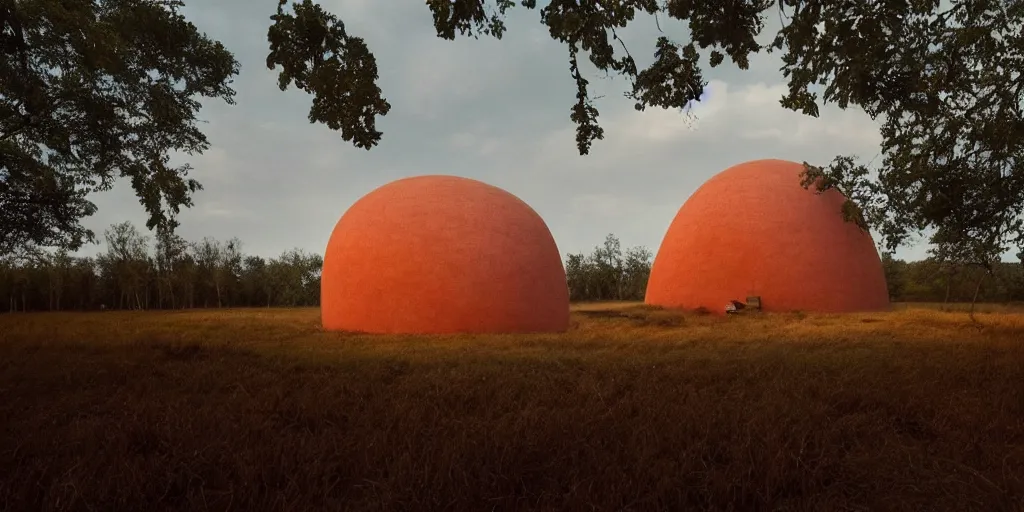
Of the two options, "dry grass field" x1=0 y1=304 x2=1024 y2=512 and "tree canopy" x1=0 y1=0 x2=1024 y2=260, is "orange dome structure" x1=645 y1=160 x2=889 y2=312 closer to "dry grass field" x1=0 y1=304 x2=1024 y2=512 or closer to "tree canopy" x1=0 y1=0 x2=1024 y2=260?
"tree canopy" x1=0 y1=0 x2=1024 y2=260

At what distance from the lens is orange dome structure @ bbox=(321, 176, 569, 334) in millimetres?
14164

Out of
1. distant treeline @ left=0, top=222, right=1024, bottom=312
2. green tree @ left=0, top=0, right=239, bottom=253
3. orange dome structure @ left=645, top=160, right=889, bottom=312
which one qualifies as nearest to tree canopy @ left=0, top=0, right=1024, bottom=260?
green tree @ left=0, top=0, right=239, bottom=253

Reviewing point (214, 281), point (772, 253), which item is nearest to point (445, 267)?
point (772, 253)

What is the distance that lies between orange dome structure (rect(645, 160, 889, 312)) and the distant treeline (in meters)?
6.94

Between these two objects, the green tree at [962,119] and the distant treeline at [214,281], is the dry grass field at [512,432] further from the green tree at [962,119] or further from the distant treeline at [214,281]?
the distant treeline at [214,281]

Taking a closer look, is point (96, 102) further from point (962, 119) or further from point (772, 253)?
point (772, 253)

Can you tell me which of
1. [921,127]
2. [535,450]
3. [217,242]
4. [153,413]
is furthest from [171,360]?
[217,242]

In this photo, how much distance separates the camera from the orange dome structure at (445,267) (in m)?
14.2

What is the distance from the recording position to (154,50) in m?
9.63

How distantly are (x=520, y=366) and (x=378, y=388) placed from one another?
2.34 meters

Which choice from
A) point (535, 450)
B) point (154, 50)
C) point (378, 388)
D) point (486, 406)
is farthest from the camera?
point (154, 50)

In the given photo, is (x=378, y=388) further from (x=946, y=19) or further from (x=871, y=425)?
(x=946, y=19)

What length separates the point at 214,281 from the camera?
1471 inches

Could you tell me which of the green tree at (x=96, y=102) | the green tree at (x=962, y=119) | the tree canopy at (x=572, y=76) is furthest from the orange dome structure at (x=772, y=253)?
the green tree at (x=96, y=102)
